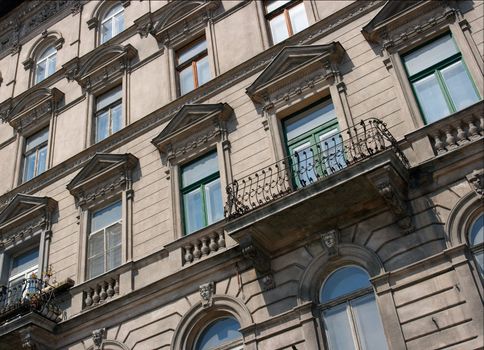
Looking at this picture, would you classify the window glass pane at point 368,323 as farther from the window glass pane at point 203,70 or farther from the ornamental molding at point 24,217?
the ornamental molding at point 24,217

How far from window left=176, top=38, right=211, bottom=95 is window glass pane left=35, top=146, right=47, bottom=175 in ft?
Result: 16.5

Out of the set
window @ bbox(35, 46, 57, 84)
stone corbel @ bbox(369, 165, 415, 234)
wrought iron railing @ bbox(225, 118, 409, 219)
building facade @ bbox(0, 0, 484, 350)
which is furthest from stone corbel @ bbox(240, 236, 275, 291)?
window @ bbox(35, 46, 57, 84)

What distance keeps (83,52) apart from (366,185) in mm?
12820

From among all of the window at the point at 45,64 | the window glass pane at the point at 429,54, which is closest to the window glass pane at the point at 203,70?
the window glass pane at the point at 429,54

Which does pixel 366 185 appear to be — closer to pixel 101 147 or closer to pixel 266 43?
pixel 266 43

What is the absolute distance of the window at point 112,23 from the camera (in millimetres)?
21234

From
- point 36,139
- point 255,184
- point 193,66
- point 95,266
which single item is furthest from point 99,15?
point 255,184

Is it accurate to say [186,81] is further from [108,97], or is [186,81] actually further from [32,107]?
[32,107]

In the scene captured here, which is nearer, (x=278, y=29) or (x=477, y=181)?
(x=477, y=181)

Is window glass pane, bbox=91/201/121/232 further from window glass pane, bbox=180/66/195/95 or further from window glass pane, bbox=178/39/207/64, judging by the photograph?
window glass pane, bbox=178/39/207/64

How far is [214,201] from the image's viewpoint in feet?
49.0

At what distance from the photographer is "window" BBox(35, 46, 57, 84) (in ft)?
73.3

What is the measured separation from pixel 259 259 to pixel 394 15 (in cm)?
614

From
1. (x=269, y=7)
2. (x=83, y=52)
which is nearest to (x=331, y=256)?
(x=269, y=7)
